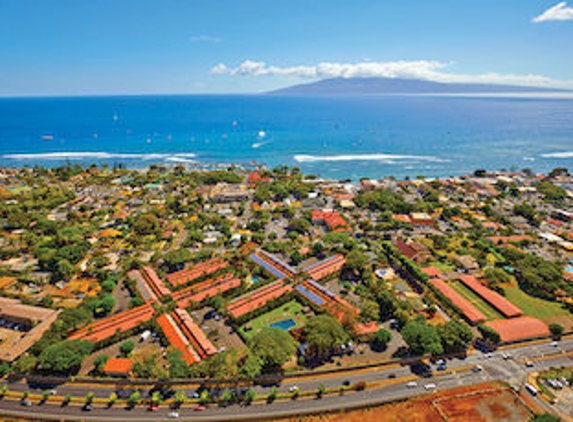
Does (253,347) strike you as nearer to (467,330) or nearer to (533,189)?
(467,330)

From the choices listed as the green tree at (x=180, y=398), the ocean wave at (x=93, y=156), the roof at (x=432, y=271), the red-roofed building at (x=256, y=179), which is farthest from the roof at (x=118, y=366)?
the ocean wave at (x=93, y=156)

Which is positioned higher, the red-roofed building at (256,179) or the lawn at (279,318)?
the red-roofed building at (256,179)

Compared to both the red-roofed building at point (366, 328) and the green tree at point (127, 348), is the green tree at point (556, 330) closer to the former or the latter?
the red-roofed building at point (366, 328)

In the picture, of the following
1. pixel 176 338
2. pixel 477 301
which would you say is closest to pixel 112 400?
pixel 176 338

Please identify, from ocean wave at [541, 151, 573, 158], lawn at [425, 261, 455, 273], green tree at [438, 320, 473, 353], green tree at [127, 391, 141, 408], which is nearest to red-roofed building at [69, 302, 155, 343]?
green tree at [127, 391, 141, 408]

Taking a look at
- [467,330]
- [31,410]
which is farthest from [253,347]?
[467,330]

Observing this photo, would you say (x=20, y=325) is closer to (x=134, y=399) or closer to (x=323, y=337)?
(x=134, y=399)

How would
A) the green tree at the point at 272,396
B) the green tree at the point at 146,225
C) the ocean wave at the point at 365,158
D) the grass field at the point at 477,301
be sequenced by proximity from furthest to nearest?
the ocean wave at the point at 365,158
the green tree at the point at 146,225
the grass field at the point at 477,301
the green tree at the point at 272,396
